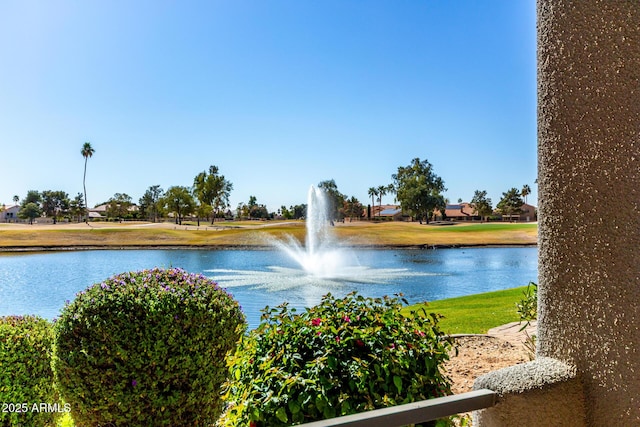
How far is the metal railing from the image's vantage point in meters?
1.24

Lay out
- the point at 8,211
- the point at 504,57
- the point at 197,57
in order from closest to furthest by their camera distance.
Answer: the point at 504,57
the point at 197,57
the point at 8,211

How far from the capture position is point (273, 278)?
1684cm

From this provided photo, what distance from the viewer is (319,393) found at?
62.6 inches

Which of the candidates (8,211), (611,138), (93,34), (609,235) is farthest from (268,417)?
(8,211)

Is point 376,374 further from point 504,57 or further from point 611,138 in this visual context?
point 504,57

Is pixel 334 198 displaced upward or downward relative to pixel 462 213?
upward

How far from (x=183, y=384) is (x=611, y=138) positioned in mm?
2833

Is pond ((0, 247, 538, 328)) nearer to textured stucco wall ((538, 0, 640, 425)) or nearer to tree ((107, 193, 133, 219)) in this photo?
textured stucco wall ((538, 0, 640, 425))

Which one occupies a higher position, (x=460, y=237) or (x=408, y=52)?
(x=408, y=52)

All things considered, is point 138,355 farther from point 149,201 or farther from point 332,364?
point 149,201

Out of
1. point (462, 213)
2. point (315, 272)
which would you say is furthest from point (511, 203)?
point (315, 272)

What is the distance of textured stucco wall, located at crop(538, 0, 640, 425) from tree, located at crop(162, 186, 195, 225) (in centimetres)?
4869

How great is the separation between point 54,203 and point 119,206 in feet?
25.1

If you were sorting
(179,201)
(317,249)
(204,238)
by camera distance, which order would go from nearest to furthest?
1. (317,249)
2. (204,238)
3. (179,201)
